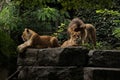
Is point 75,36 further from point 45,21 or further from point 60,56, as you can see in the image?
point 45,21

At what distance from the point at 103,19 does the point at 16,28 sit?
3578mm

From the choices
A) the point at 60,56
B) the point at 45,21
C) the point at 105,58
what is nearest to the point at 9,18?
→ the point at 45,21

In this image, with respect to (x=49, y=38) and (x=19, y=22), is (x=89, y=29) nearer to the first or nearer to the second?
(x=49, y=38)

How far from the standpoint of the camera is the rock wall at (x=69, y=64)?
7.71m

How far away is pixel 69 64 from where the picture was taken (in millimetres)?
8297

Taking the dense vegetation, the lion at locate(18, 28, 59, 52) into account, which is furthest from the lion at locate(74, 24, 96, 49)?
the dense vegetation

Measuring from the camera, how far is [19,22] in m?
14.1

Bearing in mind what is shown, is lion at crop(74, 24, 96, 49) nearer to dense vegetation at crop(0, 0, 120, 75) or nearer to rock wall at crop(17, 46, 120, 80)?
rock wall at crop(17, 46, 120, 80)

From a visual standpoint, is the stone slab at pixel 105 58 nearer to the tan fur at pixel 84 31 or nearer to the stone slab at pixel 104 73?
the stone slab at pixel 104 73

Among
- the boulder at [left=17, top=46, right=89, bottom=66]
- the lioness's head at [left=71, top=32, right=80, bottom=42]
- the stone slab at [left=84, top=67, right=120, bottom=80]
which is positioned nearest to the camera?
the stone slab at [left=84, top=67, right=120, bottom=80]

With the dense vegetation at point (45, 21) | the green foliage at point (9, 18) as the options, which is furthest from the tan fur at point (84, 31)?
the green foliage at point (9, 18)

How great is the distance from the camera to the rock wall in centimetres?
771

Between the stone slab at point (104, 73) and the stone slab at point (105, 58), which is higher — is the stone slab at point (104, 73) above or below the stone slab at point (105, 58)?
below

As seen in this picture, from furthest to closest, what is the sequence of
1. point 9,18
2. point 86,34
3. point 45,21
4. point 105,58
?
point 45,21, point 9,18, point 86,34, point 105,58
